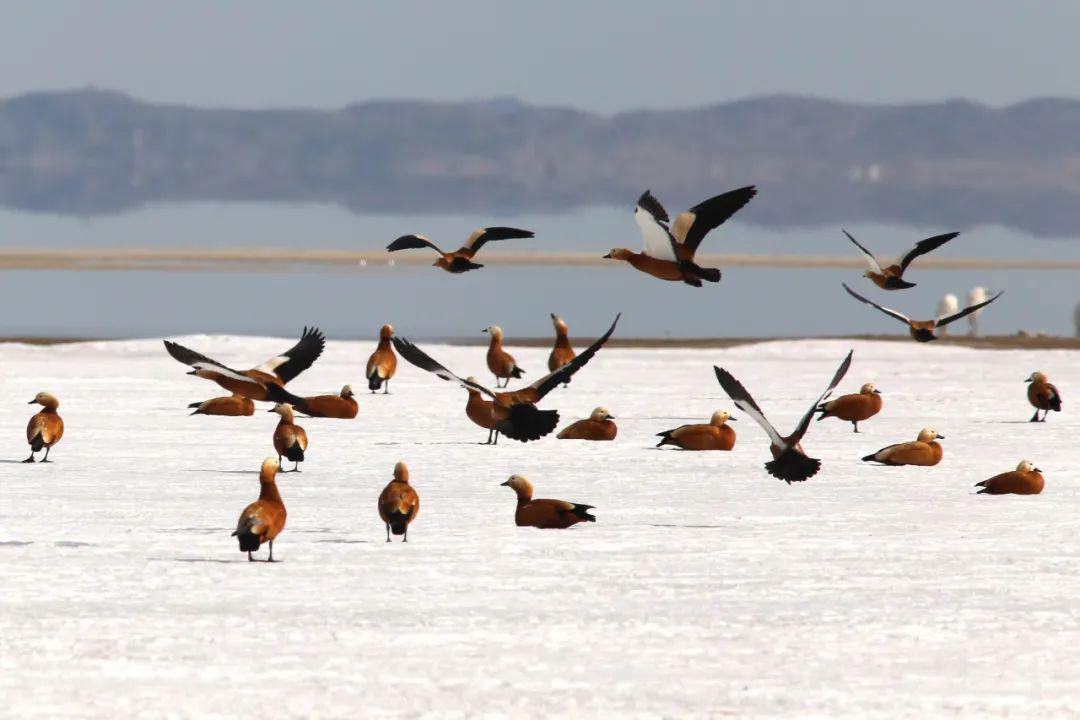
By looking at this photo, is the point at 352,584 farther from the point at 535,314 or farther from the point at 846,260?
the point at 846,260

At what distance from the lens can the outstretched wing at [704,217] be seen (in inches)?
615

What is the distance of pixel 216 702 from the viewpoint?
8.16 meters

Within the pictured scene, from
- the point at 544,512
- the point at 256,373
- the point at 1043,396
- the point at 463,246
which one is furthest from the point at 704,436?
the point at 544,512

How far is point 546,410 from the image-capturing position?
56.0 ft

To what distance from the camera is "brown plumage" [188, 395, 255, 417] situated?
2062cm

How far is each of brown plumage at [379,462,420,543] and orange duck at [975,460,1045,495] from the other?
465 centimetres

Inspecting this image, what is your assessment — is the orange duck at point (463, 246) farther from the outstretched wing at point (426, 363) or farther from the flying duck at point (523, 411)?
the outstretched wing at point (426, 363)

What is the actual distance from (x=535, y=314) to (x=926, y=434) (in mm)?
37258

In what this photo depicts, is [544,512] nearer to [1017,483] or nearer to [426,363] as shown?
[426,363]

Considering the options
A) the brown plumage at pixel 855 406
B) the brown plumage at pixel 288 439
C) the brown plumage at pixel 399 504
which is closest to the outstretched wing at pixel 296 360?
the brown plumage at pixel 288 439

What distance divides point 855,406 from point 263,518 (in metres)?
9.43

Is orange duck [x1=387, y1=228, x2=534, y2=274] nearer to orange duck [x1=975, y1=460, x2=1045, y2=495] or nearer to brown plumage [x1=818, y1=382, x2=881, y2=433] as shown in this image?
brown plumage [x1=818, y1=382, x2=881, y2=433]

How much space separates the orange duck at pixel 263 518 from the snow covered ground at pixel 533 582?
185mm

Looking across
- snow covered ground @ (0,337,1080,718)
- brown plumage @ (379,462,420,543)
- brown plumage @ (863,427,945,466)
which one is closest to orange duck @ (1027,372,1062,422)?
snow covered ground @ (0,337,1080,718)
